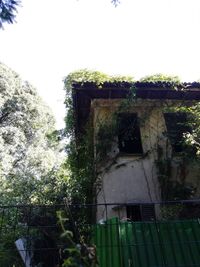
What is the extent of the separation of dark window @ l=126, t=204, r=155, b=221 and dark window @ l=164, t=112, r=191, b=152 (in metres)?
2.08

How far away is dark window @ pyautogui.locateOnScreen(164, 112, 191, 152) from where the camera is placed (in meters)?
10.3

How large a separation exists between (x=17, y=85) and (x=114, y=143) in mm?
18198

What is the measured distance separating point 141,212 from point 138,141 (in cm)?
230

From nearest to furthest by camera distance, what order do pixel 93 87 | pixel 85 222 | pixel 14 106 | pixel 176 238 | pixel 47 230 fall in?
pixel 176 238 → pixel 47 230 → pixel 85 222 → pixel 93 87 → pixel 14 106

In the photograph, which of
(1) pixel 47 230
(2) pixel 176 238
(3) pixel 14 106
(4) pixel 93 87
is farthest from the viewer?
(3) pixel 14 106

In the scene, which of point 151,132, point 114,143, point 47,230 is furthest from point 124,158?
point 47,230

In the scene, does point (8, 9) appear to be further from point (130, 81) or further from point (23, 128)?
point (23, 128)

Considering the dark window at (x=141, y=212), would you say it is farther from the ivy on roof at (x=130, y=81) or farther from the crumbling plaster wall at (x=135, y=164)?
the ivy on roof at (x=130, y=81)

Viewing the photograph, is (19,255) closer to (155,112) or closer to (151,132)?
(151,132)

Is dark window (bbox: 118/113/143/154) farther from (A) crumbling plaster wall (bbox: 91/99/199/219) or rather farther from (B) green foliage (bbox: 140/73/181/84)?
(B) green foliage (bbox: 140/73/181/84)

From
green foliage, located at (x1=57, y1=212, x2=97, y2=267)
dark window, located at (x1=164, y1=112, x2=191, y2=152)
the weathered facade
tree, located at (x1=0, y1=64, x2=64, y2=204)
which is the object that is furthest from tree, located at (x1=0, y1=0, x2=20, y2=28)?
tree, located at (x1=0, y1=64, x2=64, y2=204)

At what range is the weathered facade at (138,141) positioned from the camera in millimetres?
9453

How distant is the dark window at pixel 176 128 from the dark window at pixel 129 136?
3.25ft

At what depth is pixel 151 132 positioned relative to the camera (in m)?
10.6
